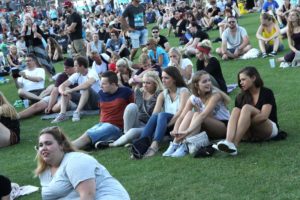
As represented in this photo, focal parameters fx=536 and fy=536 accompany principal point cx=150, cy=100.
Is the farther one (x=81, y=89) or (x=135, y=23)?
(x=135, y=23)

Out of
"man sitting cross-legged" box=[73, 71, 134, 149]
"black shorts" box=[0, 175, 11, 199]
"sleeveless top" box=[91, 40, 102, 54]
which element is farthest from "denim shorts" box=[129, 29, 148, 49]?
"black shorts" box=[0, 175, 11, 199]

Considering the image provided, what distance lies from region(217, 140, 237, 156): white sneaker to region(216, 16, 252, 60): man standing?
8.15 meters

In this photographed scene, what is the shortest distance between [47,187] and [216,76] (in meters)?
5.31

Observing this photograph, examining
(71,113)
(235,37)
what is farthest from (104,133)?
(235,37)

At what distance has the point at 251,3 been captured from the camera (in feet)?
99.8

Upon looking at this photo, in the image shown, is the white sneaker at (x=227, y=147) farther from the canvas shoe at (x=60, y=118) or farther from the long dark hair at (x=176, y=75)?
the canvas shoe at (x=60, y=118)

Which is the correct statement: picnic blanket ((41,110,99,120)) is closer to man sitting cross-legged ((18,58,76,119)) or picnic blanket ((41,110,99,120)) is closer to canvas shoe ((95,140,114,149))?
man sitting cross-legged ((18,58,76,119))

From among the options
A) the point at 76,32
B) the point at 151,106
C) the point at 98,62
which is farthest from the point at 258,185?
the point at 76,32

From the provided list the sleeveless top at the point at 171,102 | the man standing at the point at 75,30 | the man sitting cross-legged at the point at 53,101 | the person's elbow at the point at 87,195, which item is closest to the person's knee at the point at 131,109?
the sleeveless top at the point at 171,102

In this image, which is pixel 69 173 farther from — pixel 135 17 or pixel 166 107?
pixel 135 17

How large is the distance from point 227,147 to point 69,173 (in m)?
2.72

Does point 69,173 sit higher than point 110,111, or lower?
higher

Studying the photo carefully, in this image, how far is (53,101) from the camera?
1093 centimetres

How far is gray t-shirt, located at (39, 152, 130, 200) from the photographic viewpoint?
3861 millimetres
